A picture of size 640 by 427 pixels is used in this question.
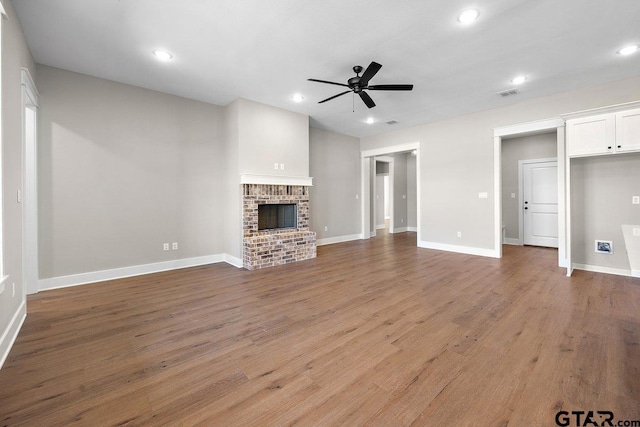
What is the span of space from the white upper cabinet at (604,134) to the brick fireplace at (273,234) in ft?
14.1

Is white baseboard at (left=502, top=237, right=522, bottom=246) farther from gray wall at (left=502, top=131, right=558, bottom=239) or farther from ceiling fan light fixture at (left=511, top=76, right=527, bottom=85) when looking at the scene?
ceiling fan light fixture at (left=511, top=76, right=527, bottom=85)

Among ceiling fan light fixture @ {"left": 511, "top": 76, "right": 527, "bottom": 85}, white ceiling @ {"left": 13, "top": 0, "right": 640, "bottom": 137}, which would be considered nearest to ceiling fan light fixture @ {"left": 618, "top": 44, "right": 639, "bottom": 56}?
white ceiling @ {"left": 13, "top": 0, "right": 640, "bottom": 137}

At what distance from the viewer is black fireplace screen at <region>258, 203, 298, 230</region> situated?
199 inches

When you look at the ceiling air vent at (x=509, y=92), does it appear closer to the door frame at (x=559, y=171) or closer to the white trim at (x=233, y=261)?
the door frame at (x=559, y=171)

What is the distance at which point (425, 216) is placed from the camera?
6.28 m

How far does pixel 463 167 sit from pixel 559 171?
1517 millimetres

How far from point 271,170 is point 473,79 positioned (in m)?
3.49

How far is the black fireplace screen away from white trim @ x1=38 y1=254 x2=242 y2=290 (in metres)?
0.85

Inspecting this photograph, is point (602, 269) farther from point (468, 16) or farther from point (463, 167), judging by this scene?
point (468, 16)

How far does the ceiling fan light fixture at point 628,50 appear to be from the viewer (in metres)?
3.08

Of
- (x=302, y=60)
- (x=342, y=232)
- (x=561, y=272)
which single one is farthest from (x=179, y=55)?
(x=561, y=272)

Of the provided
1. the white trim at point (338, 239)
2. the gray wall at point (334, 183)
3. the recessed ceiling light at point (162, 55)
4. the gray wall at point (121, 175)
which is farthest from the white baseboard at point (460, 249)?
the recessed ceiling light at point (162, 55)

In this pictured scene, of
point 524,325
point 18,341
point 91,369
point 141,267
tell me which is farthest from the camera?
point 141,267

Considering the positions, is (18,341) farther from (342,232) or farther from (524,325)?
(342,232)
